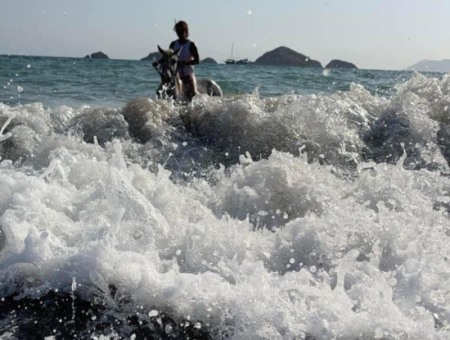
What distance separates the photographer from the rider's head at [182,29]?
9.74 meters

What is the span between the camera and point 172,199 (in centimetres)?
450

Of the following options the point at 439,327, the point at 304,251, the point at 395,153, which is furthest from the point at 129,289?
the point at 395,153

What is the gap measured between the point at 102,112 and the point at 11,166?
2.24 meters

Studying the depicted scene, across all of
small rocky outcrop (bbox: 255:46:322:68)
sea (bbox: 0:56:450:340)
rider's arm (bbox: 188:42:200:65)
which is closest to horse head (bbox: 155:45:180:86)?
rider's arm (bbox: 188:42:200:65)

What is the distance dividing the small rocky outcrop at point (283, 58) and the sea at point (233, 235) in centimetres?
5226

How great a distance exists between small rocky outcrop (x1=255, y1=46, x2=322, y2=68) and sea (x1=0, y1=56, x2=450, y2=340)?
171 feet

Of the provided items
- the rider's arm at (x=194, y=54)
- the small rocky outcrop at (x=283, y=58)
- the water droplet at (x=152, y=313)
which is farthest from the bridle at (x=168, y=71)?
the small rocky outcrop at (x=283, y=58)

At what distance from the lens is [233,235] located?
12.3 ft

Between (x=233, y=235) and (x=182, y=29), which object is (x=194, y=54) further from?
(x=233, y=235)

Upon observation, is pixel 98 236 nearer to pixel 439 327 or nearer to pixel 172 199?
pixel 172 199

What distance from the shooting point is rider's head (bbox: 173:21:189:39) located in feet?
32.0

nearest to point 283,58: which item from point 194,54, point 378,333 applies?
point 194,54

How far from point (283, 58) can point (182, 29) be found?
174 feet

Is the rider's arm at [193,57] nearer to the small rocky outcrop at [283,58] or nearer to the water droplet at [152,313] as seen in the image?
the water droplet at [152,313]
